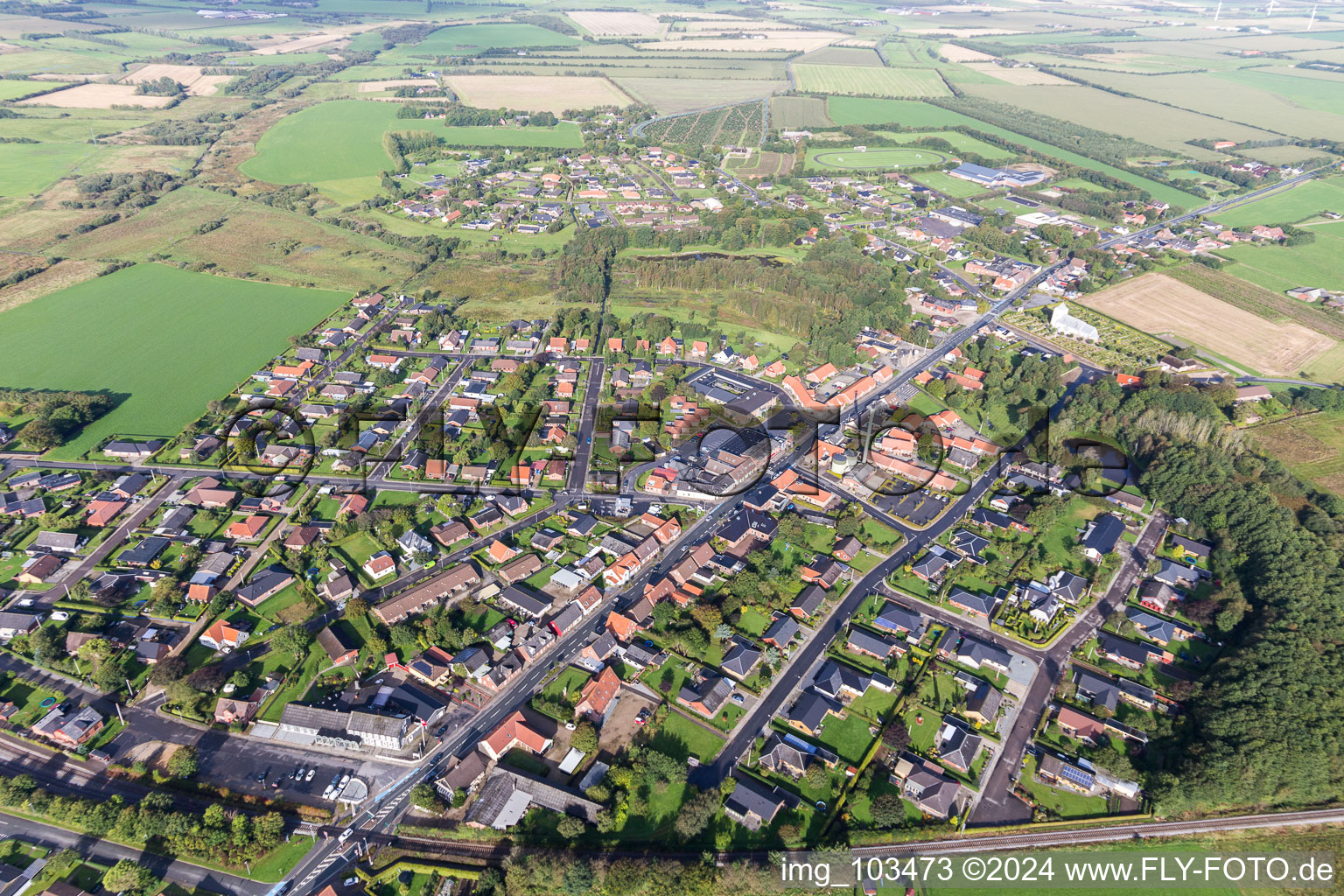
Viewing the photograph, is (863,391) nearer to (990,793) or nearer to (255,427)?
(990,793)

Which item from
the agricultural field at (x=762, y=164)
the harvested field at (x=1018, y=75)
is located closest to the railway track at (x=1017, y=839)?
the agricultural field at (x=762, y=164)

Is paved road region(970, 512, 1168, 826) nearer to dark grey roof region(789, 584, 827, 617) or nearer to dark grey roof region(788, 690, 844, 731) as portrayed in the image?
dark grey roof region(788, 690, 844, 731)

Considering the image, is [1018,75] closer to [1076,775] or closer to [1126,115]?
[1126,115]

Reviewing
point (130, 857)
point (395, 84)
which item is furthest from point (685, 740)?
point (395, 84)

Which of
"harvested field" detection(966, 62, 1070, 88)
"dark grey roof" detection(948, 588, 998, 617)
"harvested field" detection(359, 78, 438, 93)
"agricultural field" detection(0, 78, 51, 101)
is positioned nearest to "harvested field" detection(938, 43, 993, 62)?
"harvested field" detection(966, 62, 1070, 88)

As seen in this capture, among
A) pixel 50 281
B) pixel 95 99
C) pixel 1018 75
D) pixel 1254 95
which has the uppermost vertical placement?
pixel 1018 75

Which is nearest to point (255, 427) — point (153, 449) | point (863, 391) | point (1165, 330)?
point (153, 449)
